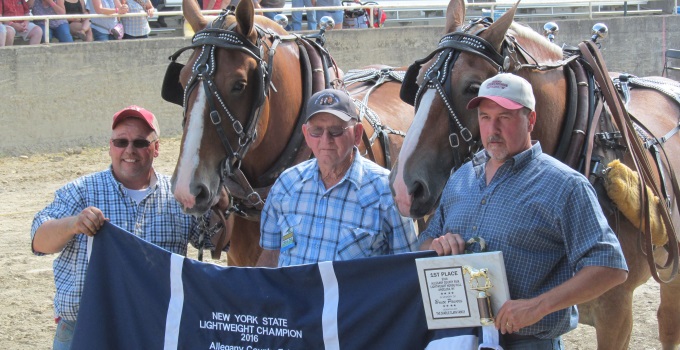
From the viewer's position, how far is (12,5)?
12594mm

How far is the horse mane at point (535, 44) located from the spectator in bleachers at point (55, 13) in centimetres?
994

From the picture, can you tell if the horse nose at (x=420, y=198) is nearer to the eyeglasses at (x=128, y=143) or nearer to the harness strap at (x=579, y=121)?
the harness strap at (x=579, y=121)

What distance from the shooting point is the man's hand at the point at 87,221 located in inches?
141

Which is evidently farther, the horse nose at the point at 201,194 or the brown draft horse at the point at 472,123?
the horse nose at the point at 201,194

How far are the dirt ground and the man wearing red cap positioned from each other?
2.39m

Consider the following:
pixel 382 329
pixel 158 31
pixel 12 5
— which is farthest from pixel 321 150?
pixel 158 31

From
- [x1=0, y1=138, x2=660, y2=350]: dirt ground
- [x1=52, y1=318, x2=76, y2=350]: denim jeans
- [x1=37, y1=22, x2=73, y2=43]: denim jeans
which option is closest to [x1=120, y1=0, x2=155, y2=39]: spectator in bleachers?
[x1=37, y1=22, x2=73, y2=43]: denim jeans

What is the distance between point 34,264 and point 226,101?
14.3 ft

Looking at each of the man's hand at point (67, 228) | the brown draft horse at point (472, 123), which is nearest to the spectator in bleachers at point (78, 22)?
the brown draft horse at point (472, 123)

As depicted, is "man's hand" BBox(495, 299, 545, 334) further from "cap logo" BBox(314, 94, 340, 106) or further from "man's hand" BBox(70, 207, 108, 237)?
"man's hand" BBox(70, 207, 108, 237)

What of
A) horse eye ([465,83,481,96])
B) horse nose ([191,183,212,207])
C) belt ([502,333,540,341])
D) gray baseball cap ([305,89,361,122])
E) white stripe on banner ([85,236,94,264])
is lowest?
belt ([502,333,540,341])

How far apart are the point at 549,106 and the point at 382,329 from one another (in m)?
1.44

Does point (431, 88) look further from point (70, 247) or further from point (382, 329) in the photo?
point (70, 247)

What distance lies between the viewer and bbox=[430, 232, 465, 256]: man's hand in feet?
9.82
